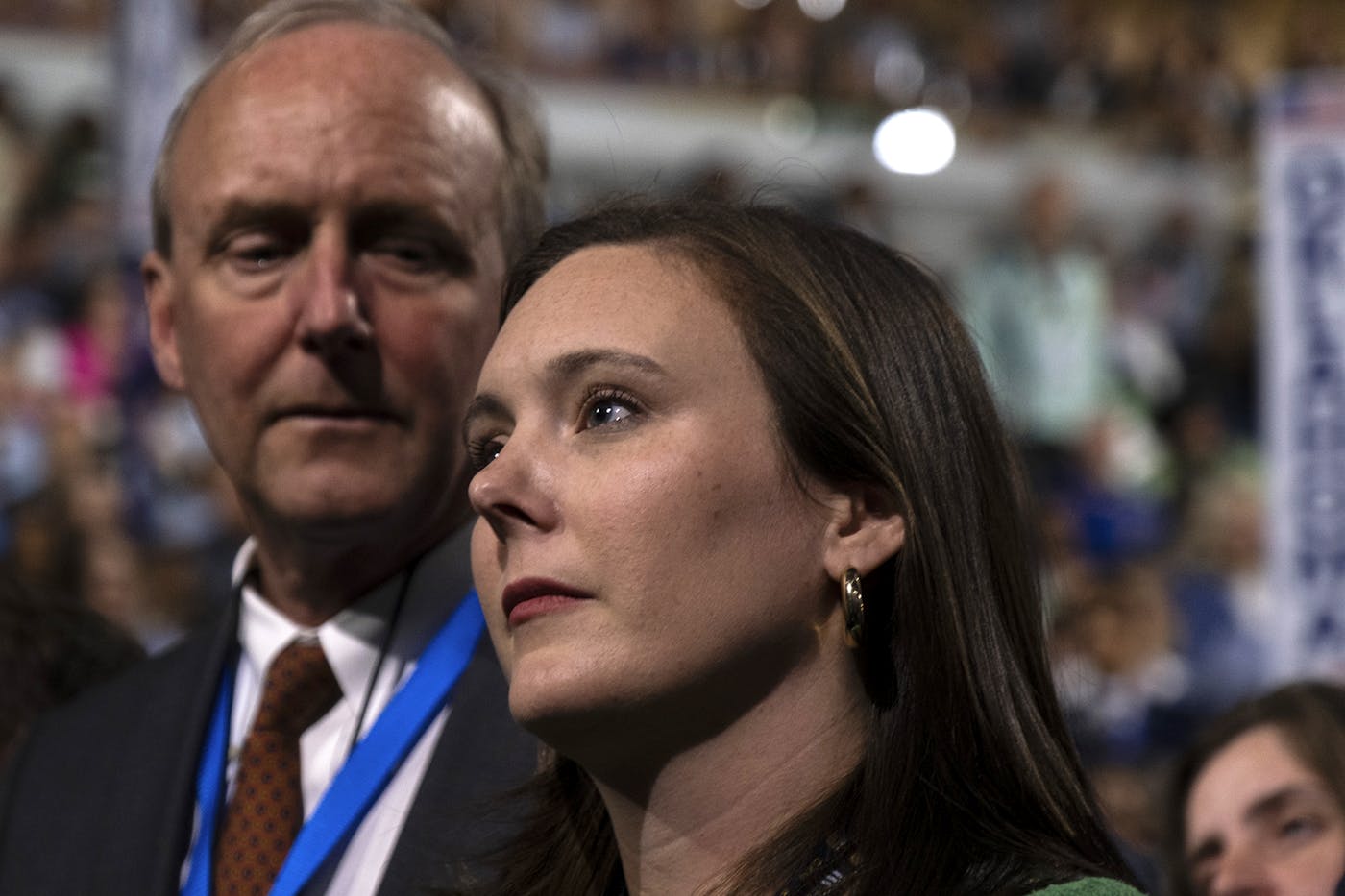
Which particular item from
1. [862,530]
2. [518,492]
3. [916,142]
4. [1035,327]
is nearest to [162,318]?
[518,492]

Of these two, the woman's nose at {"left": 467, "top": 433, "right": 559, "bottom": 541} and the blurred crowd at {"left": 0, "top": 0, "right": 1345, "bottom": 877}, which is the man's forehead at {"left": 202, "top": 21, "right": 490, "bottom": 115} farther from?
the blurred crowd at {"left": 0, "top": 0, "right": 1345, "bottom": 877}

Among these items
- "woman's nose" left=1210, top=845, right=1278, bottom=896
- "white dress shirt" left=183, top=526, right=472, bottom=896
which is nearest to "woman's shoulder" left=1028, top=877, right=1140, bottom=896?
"white dress shirt" left=183, top=526, right=472, bottom=896

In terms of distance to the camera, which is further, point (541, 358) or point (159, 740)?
point (159, 740)

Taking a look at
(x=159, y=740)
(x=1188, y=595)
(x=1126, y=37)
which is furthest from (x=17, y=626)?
(x=1126, y=37)

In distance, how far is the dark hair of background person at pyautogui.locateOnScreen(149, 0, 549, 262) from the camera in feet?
6.83

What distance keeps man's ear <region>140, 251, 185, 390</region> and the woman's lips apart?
83 centimetres

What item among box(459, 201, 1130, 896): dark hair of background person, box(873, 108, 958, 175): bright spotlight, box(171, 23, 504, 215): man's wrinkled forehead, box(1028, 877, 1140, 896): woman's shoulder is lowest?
box(873, 108, 958, 175): bright spotlight

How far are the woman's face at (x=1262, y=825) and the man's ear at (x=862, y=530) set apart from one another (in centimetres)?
123

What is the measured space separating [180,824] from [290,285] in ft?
1.83

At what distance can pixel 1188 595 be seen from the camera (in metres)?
7.45

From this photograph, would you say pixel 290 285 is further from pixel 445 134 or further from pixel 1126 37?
pixel 1126 37

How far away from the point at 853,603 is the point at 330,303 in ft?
2.37

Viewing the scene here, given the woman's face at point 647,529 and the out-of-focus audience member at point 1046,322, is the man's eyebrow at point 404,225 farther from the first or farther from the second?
the out-of-focus audience member at point 1046,322

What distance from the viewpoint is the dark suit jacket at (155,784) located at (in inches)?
69.9
